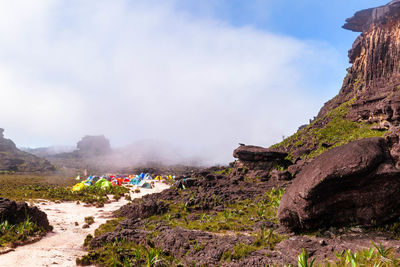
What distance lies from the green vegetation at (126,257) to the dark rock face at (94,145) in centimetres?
16813

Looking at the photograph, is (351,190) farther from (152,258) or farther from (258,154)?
(258,154)

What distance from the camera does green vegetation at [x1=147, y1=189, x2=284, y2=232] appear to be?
13680mm

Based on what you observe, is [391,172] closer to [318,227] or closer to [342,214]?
[342,214]

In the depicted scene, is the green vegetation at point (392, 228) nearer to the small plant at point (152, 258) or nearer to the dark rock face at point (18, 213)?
the small plant at point (152, 258)

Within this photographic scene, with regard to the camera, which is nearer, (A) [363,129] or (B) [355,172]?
(B) [355,172]

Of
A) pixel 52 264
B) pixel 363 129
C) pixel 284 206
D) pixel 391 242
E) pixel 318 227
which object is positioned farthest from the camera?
pixel 363 129

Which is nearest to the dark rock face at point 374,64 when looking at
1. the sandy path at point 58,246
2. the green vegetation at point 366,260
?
the green vegetation at point 366,260

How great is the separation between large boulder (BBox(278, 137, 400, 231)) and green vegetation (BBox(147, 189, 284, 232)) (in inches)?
154

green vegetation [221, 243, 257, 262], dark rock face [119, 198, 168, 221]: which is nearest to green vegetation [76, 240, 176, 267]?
green vegetation [221, 243, 257, 262]

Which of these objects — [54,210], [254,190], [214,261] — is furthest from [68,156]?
[214,261]

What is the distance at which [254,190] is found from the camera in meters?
22.9

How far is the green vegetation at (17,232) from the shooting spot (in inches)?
460

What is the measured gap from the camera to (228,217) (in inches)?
605

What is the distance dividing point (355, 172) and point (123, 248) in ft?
34.3
